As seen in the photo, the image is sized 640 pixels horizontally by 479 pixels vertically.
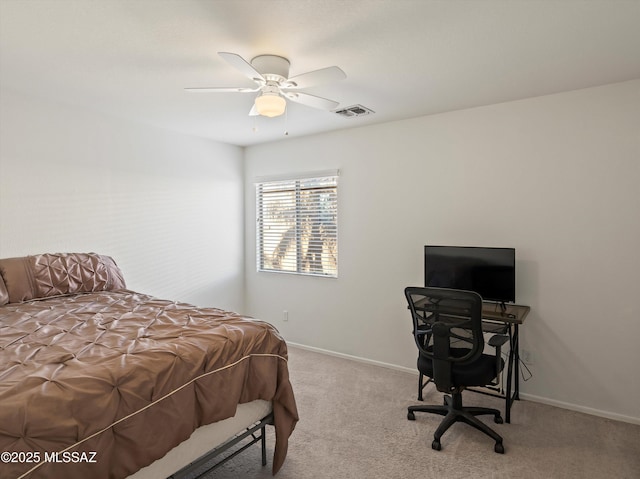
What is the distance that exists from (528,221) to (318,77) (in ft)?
7.13

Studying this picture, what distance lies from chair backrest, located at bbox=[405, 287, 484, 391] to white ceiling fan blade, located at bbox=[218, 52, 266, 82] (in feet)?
5.58

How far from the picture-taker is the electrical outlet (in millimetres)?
3121

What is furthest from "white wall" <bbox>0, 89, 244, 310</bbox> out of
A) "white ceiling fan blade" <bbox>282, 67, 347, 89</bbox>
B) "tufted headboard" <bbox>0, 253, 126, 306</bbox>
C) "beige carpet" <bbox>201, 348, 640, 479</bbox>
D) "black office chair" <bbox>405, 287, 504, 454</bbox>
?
"black office chair" <bbox>405, 287, 504, 454</bbox>

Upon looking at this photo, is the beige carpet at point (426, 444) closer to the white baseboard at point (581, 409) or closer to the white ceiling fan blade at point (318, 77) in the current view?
Result: the white baseboard at point (581, 409)

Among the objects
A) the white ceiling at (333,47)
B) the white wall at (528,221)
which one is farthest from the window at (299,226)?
the white ceiling at (333,47)

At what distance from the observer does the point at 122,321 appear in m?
2.21

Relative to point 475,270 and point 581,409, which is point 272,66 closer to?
point 475,270

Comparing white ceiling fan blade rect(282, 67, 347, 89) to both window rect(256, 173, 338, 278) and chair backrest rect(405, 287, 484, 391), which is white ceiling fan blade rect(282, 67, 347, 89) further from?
window rect(256, 173, 338, 278)

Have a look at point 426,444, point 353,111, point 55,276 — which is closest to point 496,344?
point 426,444

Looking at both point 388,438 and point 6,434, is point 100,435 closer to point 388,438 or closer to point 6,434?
point 6,434

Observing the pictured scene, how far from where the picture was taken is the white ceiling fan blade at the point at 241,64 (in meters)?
1.88

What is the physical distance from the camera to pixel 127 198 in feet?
12.4

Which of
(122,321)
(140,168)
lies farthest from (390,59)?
(140,168)

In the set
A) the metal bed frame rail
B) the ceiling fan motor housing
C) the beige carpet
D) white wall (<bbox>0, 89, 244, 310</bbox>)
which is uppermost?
the ceiling fan motor housing
